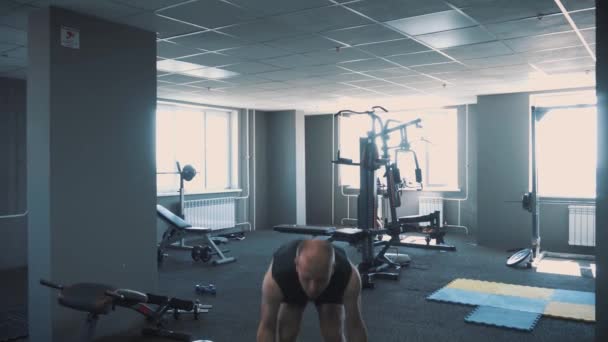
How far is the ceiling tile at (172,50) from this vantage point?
384 centimetres

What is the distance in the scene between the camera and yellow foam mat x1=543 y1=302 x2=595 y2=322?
355 centimetres

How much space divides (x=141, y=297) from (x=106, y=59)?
1.49 metres

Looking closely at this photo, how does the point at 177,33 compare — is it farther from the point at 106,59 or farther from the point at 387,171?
the point at 387,171

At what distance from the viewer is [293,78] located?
17.5ft

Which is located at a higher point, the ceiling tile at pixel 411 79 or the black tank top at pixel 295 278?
the ceiling tile at pixel 411 79

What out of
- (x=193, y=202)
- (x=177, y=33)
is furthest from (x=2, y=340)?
(x=193, y=202)

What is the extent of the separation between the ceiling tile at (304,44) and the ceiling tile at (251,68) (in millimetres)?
645

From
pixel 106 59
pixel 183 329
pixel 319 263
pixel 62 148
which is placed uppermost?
pixel 106 59

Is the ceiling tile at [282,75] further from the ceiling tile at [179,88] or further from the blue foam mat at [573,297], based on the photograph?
the blue foam mat at [573,297]

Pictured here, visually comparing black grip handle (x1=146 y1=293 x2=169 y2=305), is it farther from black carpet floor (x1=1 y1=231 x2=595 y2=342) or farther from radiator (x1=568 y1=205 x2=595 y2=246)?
radiator (x1=568 y1=205 x2=595 y2=246)

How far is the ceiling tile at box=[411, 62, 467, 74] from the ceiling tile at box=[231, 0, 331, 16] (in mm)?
2065

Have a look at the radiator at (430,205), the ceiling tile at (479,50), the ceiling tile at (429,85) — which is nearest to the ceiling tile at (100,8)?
the ceiling tile at (479,50)

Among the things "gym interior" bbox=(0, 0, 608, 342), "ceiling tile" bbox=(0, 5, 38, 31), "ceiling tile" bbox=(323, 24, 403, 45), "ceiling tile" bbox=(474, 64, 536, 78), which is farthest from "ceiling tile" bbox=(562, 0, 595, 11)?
"ceiling tile" bbox=(0, 5, 38, 31)

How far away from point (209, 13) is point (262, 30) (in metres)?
0.48
